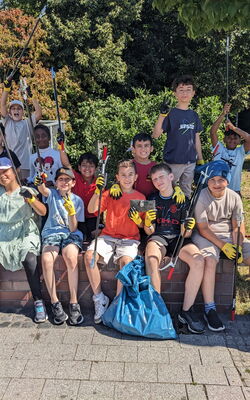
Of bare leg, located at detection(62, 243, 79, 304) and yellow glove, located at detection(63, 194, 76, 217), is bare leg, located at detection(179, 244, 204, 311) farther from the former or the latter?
yellow glove, located at detection(63, 194, 76, 217)

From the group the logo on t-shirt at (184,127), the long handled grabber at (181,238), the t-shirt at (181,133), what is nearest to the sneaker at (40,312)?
the long handled grabber at (181,238)

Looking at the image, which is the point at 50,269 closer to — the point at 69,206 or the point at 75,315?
the point at 75,315

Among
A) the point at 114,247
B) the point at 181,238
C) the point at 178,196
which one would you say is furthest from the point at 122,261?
the point at 178,196

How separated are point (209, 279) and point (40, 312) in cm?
164

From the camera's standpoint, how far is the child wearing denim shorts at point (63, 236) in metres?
4.11

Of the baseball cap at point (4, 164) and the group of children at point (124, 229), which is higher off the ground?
the baseball cap at point (4, 164)

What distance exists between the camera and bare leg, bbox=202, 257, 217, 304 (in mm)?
3998

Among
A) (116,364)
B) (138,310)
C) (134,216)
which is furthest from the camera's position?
(134,216)

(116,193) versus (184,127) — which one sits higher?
(184,127)

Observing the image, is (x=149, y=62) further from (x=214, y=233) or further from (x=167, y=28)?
(x=214, y=233)

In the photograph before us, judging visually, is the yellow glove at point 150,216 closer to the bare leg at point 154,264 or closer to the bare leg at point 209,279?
the bare leg at point 154,264

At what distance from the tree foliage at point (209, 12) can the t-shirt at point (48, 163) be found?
213 centimetres

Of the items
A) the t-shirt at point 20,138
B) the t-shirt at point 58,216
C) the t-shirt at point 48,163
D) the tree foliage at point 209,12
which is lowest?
the t-shirt at point 58,216

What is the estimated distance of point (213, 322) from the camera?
3.93 metres
